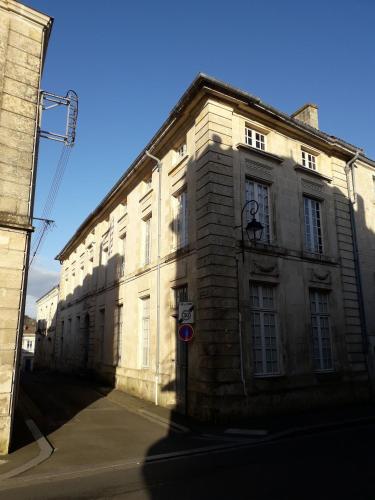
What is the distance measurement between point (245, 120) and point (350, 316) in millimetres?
7272

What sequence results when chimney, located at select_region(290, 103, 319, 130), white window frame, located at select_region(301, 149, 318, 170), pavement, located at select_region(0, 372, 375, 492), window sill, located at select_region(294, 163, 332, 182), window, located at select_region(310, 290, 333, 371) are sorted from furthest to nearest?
chimney, located at select_region(290, 103, 319, 130) → white window frame, located at select_region(301, 149, 318, 170) → window sill, located at select_region(294, 163, 332, 182) → window, located at select_region(310, 290, 333, 371) → pavement, located at select_region(0, 372, 375, 492)

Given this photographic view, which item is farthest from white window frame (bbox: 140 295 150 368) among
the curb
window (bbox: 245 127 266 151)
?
window (bbox: 245 127 266 151)

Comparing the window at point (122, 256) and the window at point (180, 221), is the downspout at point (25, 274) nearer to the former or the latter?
the window at point (180, 221)

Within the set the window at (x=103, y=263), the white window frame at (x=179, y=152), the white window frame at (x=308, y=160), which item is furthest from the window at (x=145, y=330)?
the white window frame at (x=308, y=160)

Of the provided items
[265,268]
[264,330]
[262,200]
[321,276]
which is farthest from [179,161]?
[321,276]

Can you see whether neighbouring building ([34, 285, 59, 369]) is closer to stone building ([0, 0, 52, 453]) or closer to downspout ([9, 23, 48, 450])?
downspout ([9, 23, 48, 450])

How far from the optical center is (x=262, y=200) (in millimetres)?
12031

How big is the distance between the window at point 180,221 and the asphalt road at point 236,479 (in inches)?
260

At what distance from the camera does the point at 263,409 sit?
9.93m

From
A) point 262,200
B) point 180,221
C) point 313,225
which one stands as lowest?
point 180,221

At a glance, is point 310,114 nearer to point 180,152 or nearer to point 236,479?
point 180,152

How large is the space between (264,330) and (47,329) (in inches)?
1143

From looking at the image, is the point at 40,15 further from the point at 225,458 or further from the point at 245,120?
the point at 225,458

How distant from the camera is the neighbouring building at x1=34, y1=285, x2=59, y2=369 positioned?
3191 cm
